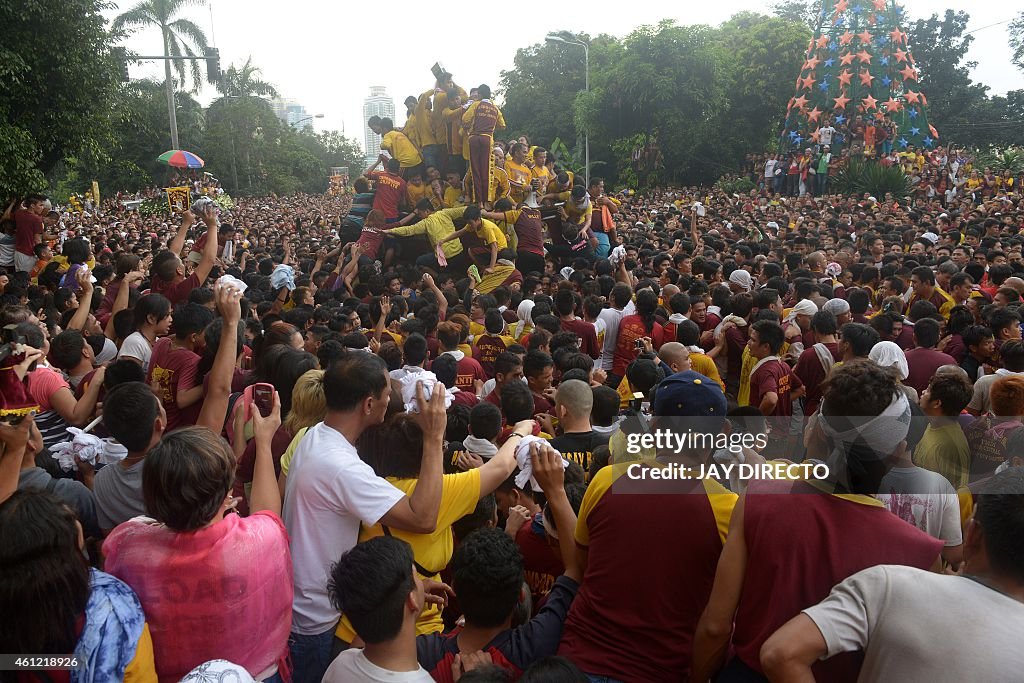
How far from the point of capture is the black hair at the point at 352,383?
2.66 metres

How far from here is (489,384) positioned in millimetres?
5512

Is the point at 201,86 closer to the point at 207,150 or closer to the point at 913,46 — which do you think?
the point at 207,150

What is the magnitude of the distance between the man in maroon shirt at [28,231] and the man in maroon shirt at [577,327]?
6.72 metres

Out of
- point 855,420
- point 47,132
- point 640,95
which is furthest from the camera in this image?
point 640,95

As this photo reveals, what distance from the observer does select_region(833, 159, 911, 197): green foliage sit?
69.2 feet

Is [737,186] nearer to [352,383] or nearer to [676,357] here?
[676,357]

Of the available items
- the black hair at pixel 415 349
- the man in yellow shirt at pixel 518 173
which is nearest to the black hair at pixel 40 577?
the black hair at pixel 415 349

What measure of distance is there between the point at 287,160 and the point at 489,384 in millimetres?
48603

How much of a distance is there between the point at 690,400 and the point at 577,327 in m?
4.26

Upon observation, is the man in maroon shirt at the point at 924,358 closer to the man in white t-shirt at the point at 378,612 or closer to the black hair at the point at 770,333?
the black hair at the point at 770,333

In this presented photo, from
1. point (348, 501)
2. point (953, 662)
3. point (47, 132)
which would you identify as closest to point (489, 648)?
point (348, 501)

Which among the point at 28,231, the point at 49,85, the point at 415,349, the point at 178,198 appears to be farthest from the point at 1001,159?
the point at 28,231

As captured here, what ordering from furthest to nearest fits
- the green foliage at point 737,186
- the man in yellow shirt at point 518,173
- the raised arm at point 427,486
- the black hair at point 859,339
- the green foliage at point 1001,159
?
1. the green foliage at point 737,186
2. the green foliage at point 1001,159
3. the man in yellow shirt at point 518,173
4. the black hair at point 859,339
5. the raised arm at point 427,486

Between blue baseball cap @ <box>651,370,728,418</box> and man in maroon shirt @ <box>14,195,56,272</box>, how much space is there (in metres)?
9.28
